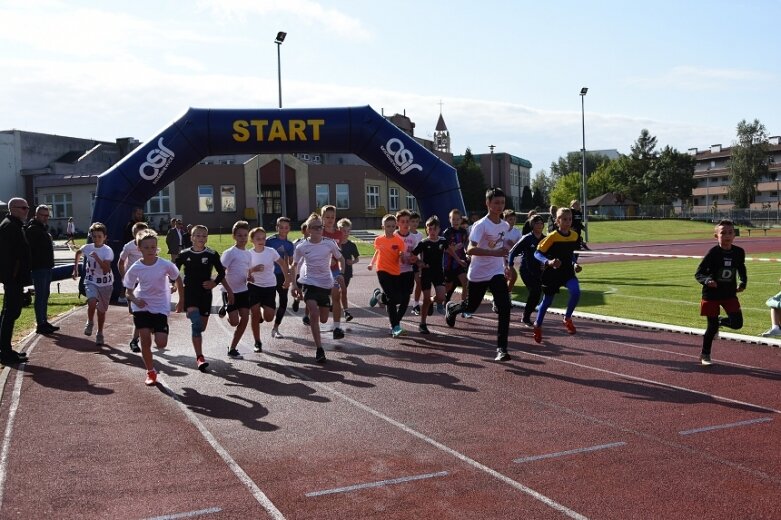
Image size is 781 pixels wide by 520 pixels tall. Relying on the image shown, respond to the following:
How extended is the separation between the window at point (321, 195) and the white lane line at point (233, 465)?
52.9 meters

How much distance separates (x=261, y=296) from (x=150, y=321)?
2.14 metres

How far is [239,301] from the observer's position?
10.1m

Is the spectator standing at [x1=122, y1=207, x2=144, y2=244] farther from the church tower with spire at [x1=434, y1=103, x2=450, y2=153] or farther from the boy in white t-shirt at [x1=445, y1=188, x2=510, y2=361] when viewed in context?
the church tower with spire at [x1=434, y1=103, x2=450, y2=153]

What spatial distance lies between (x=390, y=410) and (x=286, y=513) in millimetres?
2593

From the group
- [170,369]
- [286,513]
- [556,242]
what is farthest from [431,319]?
[286,513]

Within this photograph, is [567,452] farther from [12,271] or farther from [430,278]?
[12,271]

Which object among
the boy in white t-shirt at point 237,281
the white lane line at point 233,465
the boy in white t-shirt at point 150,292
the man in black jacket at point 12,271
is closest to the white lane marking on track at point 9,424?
the man in black jacket at point 12,271

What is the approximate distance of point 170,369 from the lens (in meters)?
9.50

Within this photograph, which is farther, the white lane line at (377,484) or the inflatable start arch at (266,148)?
the inflatable start arch at (266,148)

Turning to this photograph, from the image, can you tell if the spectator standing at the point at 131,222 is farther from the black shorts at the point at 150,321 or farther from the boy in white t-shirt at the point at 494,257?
the boy in white t-shirt at the point at 494,257

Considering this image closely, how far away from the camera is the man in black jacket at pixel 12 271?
9883mm

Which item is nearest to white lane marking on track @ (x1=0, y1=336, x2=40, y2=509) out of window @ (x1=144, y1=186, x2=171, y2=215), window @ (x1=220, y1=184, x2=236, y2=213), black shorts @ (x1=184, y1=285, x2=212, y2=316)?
black shorts @ (x1=184, y1=285, x2=212, y2=316)

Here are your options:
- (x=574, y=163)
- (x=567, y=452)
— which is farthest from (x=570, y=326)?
(x=574, y=163)

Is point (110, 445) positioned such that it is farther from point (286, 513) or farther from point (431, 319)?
point (431, 319)
